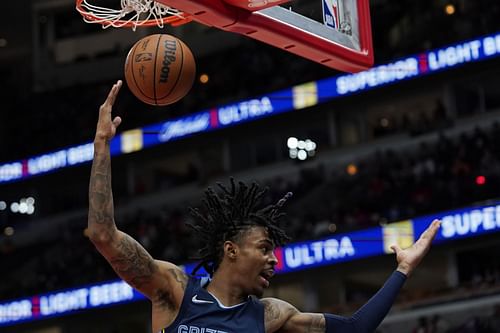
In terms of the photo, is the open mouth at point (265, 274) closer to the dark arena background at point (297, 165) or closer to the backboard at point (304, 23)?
the backboard at point (304, 23)

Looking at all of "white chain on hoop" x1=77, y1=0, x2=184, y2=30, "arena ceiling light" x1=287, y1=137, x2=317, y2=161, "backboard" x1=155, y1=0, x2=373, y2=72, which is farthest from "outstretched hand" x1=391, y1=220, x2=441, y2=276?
"arena ceiling light" x1=287, y1=137, x2=317, y2=161

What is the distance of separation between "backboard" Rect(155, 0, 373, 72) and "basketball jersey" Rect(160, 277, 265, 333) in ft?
3.64

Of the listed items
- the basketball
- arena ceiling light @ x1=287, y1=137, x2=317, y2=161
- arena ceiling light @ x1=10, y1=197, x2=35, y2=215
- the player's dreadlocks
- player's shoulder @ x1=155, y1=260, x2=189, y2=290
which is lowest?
player's shoulder @ x1=155, y1=260, x2=189, y2=290

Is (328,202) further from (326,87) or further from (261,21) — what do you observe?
(261,21)

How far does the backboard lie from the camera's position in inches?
173

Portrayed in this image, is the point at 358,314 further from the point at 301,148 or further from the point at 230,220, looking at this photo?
the point at 301,148

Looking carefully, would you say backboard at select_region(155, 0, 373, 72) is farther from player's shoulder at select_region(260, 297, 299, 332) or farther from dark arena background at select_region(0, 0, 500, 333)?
dark arena background at select_region(0, 0, 500, 333)

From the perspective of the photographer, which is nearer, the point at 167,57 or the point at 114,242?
the point at 114,242

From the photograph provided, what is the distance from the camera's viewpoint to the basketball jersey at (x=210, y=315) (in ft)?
13.0

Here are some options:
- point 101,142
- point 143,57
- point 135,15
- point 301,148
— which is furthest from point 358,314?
point 301,148

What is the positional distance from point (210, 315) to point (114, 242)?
48cm

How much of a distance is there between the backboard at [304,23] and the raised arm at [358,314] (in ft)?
3.75

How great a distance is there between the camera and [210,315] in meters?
4.00

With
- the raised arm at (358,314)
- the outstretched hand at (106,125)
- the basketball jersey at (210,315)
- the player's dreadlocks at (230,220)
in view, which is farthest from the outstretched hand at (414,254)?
the outstretched hand at (106,125)
